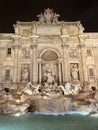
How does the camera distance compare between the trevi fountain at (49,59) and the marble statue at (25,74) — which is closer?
the trevi fountain at (49,59)

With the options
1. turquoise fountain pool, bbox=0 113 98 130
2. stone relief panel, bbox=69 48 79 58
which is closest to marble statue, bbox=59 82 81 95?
stone relief panel, bbox=69 48 79 58

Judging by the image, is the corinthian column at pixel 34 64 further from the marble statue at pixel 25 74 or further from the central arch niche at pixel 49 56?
the central arch niche at pixel 49 56

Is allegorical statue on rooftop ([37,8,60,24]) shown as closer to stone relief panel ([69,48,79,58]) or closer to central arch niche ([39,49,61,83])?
central arch niche ([39,49,61,83])

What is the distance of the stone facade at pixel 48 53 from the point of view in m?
24.8

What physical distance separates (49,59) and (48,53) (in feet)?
2.92

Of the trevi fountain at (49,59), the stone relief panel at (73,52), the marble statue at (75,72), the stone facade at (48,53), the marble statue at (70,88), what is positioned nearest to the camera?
the marble statue at (70,88)

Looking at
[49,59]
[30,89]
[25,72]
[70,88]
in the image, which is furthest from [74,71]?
[30,89]

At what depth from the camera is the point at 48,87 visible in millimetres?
22469

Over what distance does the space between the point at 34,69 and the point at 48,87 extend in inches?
144

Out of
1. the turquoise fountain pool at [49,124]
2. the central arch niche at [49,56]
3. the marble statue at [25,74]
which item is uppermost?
the central arch niche at [49,56]

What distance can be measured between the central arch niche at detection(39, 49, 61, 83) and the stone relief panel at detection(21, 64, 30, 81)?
1.63 meters

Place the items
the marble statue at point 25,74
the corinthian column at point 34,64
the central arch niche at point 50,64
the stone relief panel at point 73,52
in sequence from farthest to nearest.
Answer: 1. the stone relief panel at point 73,52
2. the central arch niche at point 50,64
3. the marble statue at point 25,74
4. the corinthian column at point 34,64

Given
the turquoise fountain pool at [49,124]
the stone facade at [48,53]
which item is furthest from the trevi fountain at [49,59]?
the turquoise fountain pool at [49,124]

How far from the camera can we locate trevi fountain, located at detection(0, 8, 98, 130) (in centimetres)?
2328
